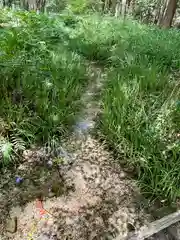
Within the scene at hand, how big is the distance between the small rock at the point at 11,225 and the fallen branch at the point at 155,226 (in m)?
0.79

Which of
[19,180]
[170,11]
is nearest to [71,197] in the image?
[19,180]

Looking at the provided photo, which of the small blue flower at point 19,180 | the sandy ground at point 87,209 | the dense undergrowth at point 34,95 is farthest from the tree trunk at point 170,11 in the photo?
the small blue flower at point 19,180

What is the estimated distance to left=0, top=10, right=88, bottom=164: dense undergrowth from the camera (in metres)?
2.38

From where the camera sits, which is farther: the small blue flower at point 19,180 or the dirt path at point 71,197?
the small blue flower at point 19,180

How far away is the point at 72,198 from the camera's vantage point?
6.57 feet

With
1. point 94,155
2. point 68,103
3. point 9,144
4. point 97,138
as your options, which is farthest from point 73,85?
point 9,144

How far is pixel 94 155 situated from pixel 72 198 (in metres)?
0.62

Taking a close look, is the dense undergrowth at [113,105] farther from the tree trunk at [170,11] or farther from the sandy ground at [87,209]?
the tree trunk at [170,11]

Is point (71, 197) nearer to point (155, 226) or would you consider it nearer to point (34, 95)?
point (155, 226)

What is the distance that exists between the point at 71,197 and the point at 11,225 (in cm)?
54

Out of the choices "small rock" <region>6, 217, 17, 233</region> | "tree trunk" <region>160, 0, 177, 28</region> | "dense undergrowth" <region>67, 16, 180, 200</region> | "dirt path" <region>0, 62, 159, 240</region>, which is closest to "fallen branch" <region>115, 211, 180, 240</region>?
"dirt path" <region>0, 62, 159, 240</region>

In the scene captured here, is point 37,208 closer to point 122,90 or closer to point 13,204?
point 13,204

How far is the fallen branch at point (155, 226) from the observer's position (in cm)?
173

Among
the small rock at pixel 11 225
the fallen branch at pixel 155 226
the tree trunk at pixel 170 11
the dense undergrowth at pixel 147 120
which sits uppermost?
the tree trunk at pixel 170 11
